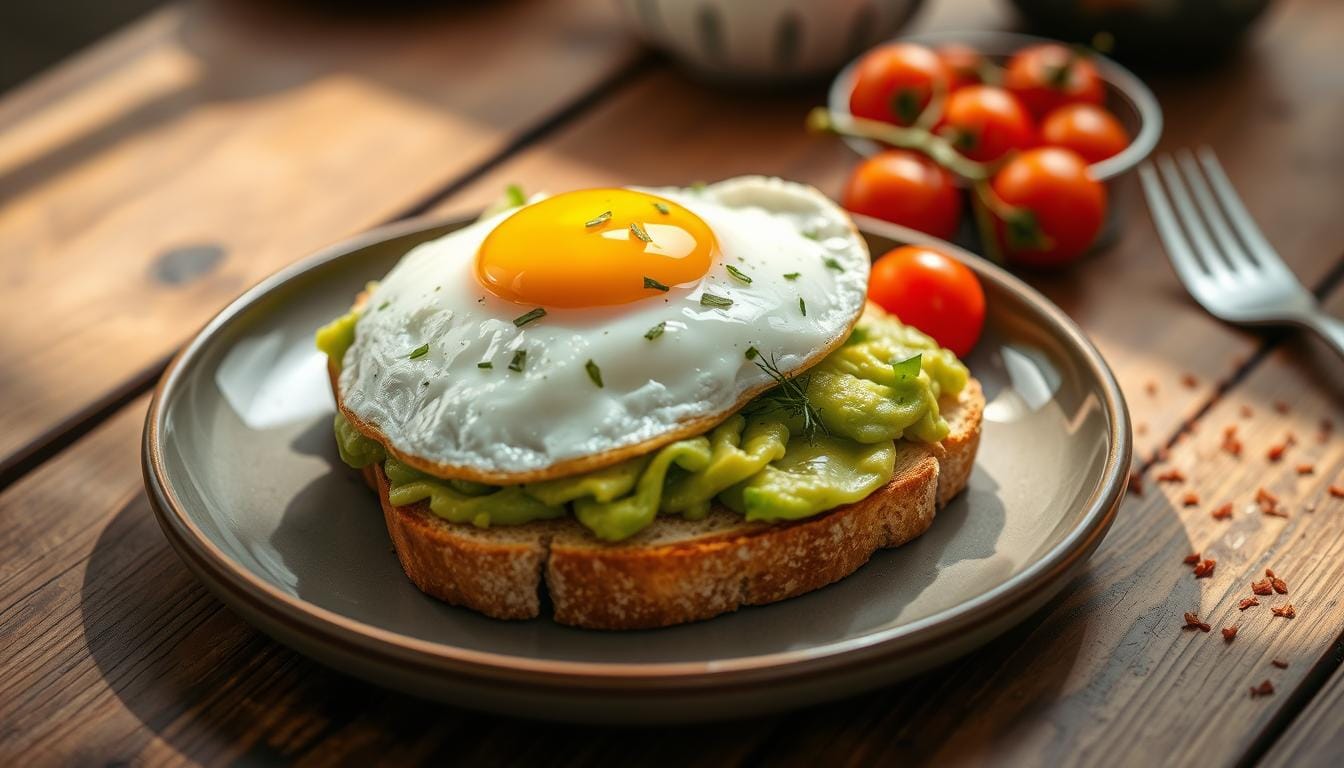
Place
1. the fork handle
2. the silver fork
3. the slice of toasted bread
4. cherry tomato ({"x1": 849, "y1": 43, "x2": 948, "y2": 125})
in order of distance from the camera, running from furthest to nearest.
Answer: cherry tomato ({"x1": 849, "y1": 43, "x2": 948, "y2": 125}), the silver fork, the fork handle, the slice of toasted bread

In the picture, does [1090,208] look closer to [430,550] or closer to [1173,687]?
[1173,687]

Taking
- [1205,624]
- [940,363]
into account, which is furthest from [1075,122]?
[1205,624]

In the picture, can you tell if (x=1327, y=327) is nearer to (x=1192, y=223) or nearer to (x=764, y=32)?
(x=1192, y=223)

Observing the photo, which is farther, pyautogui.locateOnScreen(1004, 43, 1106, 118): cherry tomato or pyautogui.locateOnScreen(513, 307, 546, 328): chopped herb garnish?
pyautogui.locateOnScreen(1004, 43, 1106, 118): cherry tomato

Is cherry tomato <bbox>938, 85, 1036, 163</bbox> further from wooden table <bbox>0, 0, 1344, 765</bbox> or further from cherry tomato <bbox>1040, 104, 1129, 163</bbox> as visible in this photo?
wooden table <bbox>0, 0, 1344, 765</bbox>

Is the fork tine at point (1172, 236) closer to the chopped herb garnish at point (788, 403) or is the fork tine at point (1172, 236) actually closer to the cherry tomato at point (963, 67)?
the cherry tomato at point (963, 67)

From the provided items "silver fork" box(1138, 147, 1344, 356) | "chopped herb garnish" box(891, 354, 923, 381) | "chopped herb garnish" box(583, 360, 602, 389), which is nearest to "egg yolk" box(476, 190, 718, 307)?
"chopped herb garnish" box(583, 360, 602, 389)
